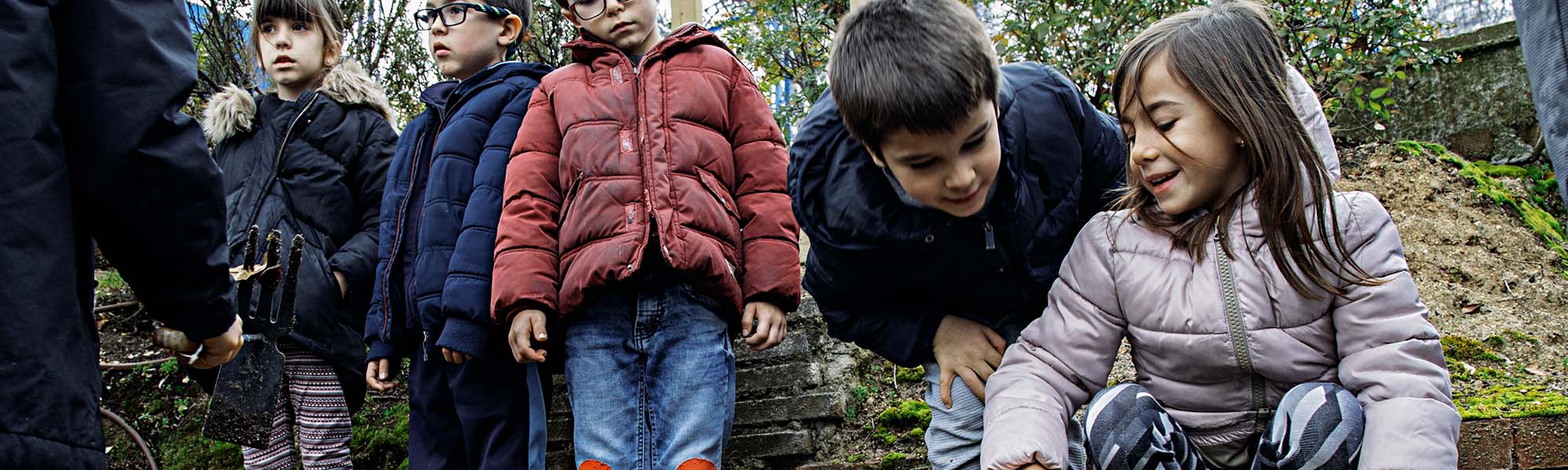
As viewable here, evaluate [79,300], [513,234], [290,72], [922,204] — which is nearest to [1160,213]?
[922,204]

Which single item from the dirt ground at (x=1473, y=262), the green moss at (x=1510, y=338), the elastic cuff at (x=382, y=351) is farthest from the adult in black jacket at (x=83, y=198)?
the green moss at (x=1510, y=338)

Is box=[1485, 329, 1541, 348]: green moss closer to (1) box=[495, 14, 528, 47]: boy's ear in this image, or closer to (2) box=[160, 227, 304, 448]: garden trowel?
(1) box=[495, 14, 528, 47]: boy's ear

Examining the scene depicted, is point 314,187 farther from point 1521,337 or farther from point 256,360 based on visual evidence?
point 1521,337

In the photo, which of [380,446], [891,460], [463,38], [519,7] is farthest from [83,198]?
[380,446]

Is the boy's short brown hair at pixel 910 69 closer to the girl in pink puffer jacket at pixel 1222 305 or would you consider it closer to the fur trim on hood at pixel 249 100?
the girl in pink puffer jacket at pixel 1222 305

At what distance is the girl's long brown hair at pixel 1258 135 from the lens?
1760 mm

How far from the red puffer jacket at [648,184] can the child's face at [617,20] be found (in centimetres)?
6

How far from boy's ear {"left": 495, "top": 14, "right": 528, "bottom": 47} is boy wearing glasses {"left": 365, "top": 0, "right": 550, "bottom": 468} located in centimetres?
6

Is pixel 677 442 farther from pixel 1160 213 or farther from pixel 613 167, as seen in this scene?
pixel 1160 213

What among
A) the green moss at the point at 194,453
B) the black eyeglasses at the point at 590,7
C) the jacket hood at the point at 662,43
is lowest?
the green moss at the point at 194,453

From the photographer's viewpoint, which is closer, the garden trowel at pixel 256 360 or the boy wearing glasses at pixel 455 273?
the boy wearing glasses at pixel 455 273

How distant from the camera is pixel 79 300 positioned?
1.35 metres

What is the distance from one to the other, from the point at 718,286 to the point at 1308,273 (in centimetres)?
116

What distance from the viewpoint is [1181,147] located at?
185 cm
